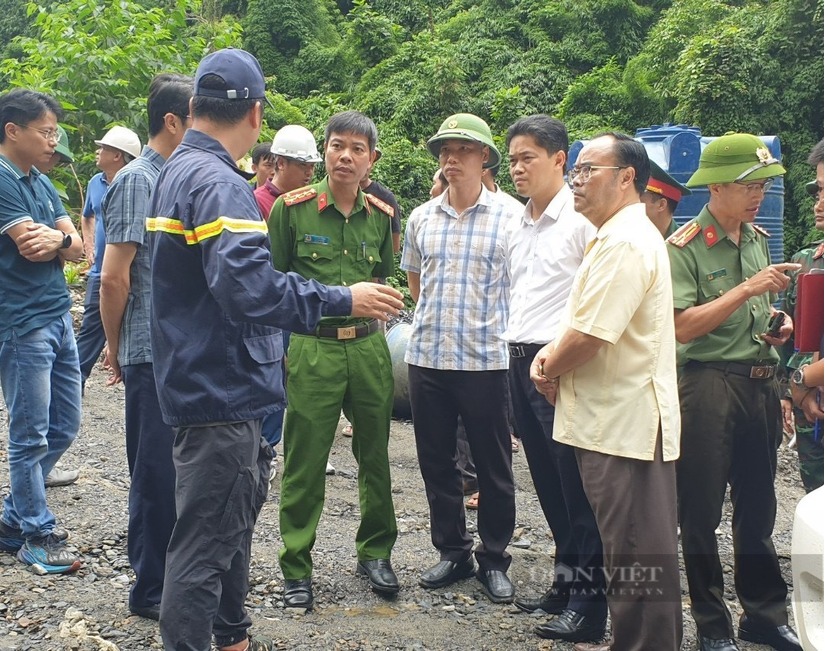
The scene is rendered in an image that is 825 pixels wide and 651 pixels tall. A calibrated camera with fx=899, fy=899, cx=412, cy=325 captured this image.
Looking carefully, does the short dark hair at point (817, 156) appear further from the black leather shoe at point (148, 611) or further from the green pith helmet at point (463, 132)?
the black leather shoe at point (148, 611)

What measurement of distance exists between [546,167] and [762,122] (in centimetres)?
1134

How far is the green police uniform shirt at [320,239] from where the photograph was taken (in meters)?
4.14

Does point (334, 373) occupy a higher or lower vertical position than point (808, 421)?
higher

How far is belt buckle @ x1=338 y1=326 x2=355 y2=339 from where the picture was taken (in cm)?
407

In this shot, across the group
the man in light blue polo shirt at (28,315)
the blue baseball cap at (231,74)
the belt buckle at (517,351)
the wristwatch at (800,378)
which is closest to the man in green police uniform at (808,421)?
the wristwatch at (800,378)

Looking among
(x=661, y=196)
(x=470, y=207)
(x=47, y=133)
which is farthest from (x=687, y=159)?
(x=47, y=133)

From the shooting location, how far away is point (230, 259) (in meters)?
2.70

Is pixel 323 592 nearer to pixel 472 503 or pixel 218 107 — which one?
pixel 472 503

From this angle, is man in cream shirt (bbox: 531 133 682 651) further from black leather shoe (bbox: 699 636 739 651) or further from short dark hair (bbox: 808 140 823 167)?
short dark hair (bbox: 808 140 823 167)

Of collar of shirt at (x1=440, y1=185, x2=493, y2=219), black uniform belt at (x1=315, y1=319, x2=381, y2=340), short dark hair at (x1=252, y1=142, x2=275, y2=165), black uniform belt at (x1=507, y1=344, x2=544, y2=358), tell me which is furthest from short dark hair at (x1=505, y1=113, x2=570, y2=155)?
short dark hair at (x1=252, y1=142, x2=275, y2=165)

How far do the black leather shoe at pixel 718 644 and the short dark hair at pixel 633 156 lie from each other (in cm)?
178

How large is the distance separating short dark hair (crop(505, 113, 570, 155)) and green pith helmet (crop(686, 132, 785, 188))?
67 centimetres

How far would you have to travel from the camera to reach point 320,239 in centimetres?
414

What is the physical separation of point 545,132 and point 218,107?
1.62 m
